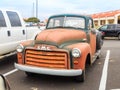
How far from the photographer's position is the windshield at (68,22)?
8.48 meters

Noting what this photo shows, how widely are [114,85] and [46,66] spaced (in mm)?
1807

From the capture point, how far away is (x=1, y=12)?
9273 millimetres

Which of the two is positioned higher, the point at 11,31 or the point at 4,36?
the point at 11,31

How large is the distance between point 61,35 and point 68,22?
1.31 m

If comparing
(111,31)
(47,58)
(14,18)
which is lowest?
(111,31)

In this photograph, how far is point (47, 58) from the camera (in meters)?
7.00

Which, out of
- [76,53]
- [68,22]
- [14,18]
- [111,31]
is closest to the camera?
[76,53]

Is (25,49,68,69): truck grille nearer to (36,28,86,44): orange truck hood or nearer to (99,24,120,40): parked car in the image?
(36,28,86,44): orange truck hood

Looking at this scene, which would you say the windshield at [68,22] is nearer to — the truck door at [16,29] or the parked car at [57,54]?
the parked car at [57,54]

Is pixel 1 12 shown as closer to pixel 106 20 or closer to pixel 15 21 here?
pixel 15 21

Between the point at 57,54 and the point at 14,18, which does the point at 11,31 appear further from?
the point at 57,54

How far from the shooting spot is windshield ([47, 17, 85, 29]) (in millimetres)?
8477

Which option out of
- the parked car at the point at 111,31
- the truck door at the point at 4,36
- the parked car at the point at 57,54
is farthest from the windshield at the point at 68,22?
the parked car at the point at 111,31

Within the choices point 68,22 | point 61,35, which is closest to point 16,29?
point 68,22
